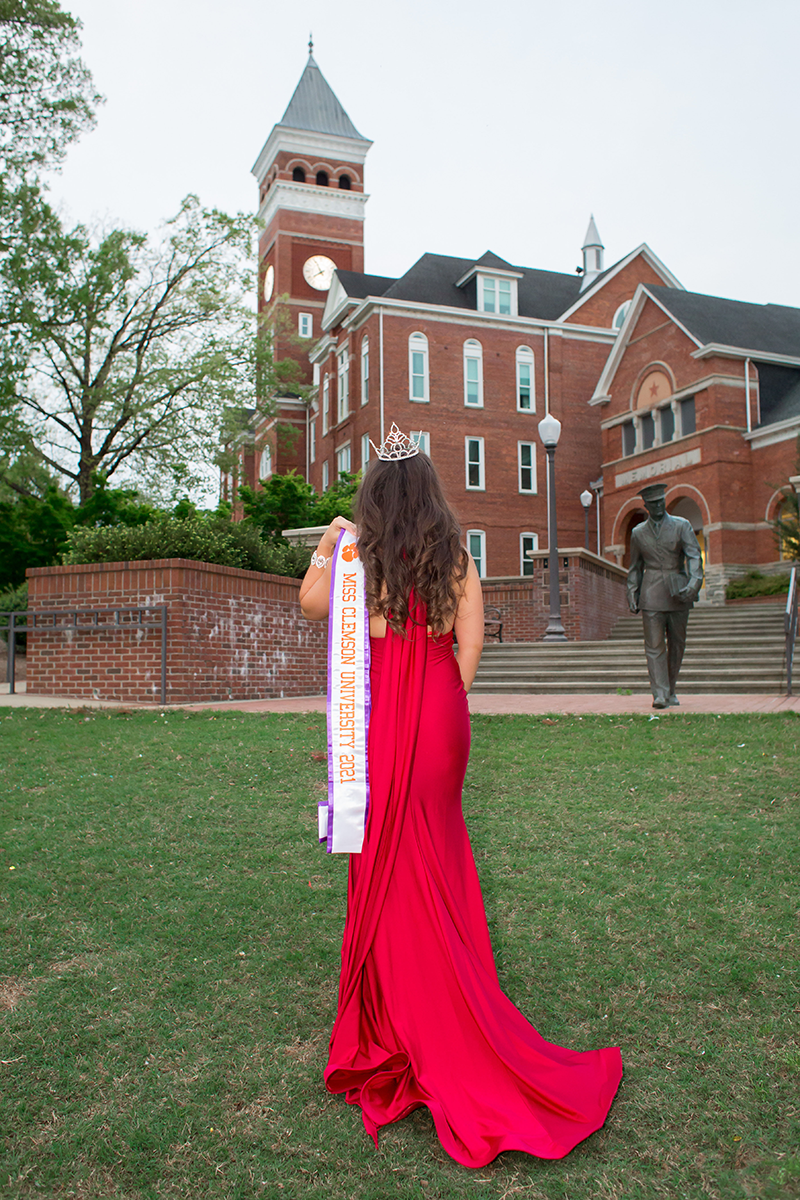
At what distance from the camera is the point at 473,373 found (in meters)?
34.9

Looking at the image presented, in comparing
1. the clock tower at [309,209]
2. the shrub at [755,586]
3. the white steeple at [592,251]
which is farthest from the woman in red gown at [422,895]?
the white steeple at [592,251]

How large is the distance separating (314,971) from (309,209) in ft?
157

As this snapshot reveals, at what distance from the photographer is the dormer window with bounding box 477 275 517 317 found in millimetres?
35469

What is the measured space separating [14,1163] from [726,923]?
2.83 m

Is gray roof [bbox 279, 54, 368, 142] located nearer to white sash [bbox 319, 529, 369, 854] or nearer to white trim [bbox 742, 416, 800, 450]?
white trim [bbox 742, 416, 800, 450]

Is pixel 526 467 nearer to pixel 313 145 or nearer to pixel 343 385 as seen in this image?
pixel 343 385

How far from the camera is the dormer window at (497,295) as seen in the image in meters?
35.5

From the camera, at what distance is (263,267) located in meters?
47.7

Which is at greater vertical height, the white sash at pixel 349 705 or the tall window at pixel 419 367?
the tall window at pixel 419 367

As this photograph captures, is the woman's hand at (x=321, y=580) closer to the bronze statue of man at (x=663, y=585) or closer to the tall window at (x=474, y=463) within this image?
the bronze statue of man at (x=663, y=585)

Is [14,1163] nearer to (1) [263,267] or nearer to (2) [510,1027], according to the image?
(2) [510,1027]

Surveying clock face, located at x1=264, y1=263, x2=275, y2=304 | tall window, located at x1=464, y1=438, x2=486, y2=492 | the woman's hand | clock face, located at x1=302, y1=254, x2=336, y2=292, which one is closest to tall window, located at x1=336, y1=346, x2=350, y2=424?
tall window, located at x1=464, y1=438, x2=486, y2=492

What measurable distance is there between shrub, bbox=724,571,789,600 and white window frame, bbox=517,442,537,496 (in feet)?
31.0

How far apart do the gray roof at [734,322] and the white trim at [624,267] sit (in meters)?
3.01
